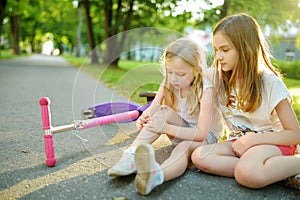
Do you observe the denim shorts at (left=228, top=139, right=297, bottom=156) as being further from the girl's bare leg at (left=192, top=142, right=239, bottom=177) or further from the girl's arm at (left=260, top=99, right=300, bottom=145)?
the girl's bare leg at (left=192, top=142, right=239, bottom=177)

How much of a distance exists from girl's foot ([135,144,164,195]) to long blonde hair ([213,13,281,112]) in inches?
31.4

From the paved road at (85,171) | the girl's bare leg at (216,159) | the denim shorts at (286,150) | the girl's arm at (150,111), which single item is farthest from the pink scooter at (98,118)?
the denim shorts at (286,150)

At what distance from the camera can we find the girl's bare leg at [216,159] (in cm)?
209

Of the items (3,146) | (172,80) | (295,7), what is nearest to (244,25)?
(172,80)

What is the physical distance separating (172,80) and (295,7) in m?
6.53

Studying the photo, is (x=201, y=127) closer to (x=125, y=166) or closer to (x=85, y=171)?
(x=125, y=166)

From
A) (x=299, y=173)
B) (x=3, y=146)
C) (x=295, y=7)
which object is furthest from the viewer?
(x=295, y=7)

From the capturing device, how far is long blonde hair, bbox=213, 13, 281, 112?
2.08m

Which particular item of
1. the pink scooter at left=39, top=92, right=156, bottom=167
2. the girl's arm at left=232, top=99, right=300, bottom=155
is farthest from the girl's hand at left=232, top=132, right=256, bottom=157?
the pink scooter at left=39, top=92, right=156, bottom=167

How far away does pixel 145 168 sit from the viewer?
1.74 meters

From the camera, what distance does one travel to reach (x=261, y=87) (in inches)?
83.7

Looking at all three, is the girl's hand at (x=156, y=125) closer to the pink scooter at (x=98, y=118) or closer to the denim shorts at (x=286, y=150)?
the pink scooter at (x=98, y=118)

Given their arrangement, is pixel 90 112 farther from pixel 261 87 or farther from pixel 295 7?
pixel 295 7

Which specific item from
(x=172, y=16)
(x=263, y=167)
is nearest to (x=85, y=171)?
(x=263, y=167)
